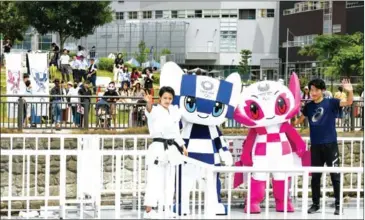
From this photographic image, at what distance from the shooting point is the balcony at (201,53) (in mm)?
49156

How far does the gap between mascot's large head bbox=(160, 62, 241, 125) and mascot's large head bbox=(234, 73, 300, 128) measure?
0.18 meters

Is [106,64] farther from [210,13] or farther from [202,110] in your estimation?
[202,110]

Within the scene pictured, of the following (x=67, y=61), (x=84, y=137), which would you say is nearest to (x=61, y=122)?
(x=84, y=137)

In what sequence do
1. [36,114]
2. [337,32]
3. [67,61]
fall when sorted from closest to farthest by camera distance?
[36,114], [67,61], [337,32]

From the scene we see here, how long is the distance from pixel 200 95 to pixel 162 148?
37.5 inches

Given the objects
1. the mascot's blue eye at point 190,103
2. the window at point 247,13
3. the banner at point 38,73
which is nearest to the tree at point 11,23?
the banner at point 38,73

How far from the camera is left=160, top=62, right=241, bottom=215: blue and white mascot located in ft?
28.2

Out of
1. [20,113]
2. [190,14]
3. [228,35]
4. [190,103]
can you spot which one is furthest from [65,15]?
[190,103]

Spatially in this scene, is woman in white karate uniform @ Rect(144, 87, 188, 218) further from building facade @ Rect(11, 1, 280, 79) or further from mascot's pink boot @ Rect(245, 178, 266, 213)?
building facade @ Rect(11, 1, 280, 79)

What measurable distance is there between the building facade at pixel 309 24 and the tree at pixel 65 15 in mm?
14536

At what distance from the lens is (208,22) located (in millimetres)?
48969

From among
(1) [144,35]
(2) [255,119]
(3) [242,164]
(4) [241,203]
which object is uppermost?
(1) [144,35]

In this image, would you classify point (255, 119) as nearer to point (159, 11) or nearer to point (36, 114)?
point (36, 114)

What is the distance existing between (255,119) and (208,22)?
133 ft
